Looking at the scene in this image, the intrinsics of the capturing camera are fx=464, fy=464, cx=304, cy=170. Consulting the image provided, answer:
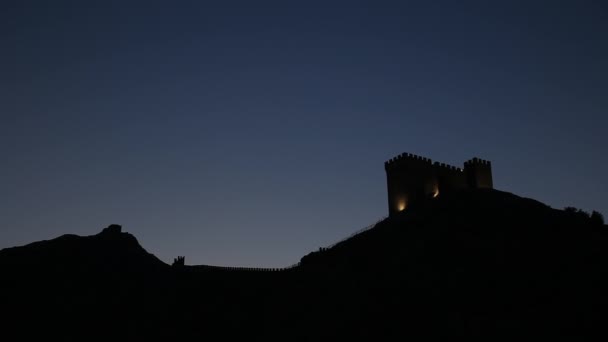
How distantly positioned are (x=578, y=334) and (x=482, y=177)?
3430 centimetres

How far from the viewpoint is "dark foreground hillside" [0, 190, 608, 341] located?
111 ft

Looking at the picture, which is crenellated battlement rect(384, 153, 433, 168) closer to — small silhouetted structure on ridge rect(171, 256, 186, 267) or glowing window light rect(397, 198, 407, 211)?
glowing window light rect(397, 198, 407, 211)

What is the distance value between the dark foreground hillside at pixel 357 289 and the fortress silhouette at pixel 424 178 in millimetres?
10328

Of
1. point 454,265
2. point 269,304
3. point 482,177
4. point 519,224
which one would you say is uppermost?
point 482,177

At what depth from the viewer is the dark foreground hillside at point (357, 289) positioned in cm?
3391

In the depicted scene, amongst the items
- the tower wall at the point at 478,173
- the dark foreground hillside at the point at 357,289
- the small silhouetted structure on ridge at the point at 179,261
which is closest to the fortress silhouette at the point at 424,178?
the tower wall at the point at 478,173

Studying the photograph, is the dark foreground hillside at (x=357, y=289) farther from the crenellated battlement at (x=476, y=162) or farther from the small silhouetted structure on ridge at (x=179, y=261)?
the crenellated battlement at (x=476, y=162)

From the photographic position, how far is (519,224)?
46.3 meters

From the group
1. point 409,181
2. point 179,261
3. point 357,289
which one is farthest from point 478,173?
point 179,261

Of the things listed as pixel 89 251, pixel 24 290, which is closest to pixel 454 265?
pixel 89 251

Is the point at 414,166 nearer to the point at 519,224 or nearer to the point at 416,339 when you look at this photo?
the point at 519,224

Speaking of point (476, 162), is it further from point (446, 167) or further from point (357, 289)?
point (357, 289)

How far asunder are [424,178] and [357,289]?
24.4 metres

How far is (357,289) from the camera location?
138 ft
